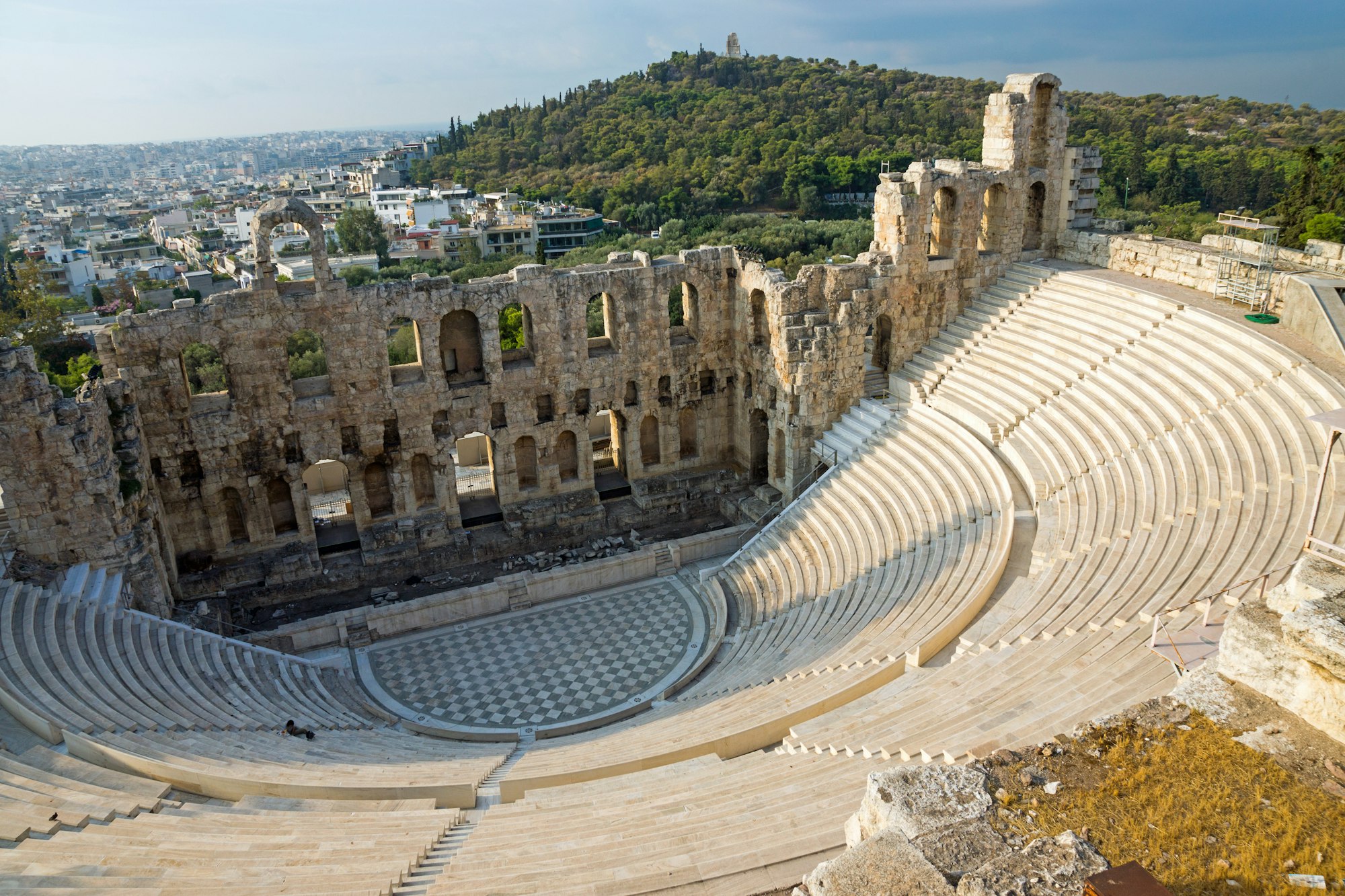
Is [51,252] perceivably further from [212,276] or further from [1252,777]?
[1252,777]

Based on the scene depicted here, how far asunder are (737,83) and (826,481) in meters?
96.5

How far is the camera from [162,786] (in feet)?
38.0

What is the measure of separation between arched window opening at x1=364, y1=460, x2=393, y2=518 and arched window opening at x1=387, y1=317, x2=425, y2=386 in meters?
2.75

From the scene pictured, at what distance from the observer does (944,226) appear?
85.0ft

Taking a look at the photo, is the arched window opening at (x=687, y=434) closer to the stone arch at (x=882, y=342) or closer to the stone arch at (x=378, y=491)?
the stone arch at (x=882, y=342)

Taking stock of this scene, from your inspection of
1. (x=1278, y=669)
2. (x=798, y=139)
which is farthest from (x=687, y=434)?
(x=798, y=139)

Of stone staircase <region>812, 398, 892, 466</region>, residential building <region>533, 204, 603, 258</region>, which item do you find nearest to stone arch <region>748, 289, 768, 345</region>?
stone staircase <region>812, 398, 892, 466</region>

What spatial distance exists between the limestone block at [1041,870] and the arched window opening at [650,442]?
2037 centimetres

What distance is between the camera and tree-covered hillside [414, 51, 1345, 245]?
204 ft

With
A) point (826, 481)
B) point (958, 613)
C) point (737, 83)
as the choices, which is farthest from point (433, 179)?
point (958, 613)

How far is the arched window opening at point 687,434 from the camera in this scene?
27.7m

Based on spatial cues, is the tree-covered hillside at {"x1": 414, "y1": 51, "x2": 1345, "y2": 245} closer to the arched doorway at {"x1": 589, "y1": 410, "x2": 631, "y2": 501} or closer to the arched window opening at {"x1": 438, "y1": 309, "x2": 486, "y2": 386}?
the arched doorway at {"x1": 589, "y1": 410, "x2": 631, "y2": 501}

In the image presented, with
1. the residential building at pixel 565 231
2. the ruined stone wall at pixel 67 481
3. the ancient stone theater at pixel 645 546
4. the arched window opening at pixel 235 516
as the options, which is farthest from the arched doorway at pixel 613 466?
the residential building at pixel 565 231

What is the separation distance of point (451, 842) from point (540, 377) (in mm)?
15366
